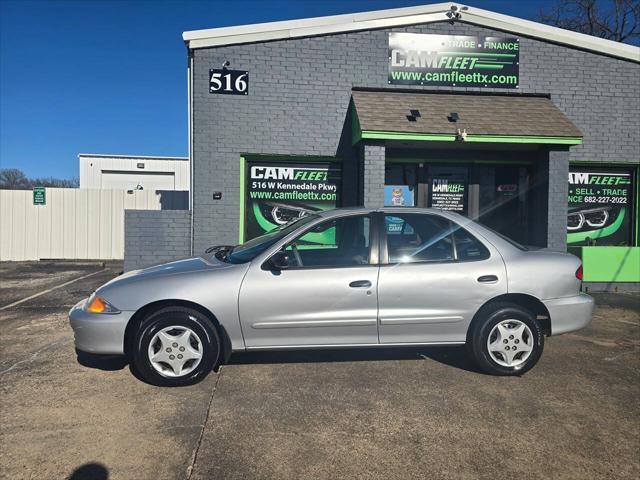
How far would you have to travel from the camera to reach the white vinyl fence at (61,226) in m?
14.3

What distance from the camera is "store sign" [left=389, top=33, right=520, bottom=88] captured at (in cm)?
911

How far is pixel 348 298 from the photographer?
4.20 m

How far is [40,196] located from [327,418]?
14.1 meters

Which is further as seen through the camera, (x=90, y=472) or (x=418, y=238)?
(x=418, y=238)

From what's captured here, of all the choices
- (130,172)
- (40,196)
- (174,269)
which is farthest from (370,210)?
(130,172)

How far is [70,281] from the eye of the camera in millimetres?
10219

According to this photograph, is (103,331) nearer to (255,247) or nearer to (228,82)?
(255,247)

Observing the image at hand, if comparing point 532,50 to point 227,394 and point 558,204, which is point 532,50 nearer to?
point 558,204

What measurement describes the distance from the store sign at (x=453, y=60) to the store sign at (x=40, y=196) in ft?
37.0

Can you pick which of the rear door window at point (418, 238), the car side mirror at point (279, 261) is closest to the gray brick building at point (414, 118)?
the rear door window at point (418, 238)

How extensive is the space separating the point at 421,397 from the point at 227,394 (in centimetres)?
163

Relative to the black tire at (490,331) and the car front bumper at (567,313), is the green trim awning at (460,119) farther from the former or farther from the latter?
the black tire at (490,331)

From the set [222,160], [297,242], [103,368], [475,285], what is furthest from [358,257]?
[222,160]

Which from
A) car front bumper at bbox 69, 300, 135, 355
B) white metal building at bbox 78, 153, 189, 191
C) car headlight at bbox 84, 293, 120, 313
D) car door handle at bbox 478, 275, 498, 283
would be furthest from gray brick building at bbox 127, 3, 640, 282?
white metal building at bbox 78, 153, 189, 191
